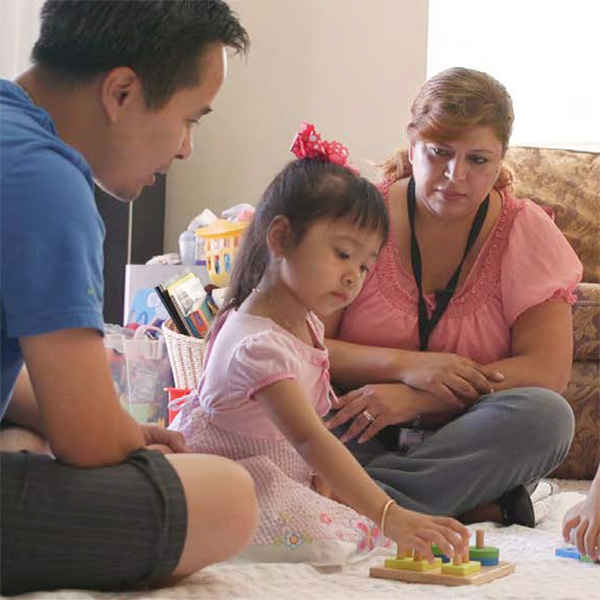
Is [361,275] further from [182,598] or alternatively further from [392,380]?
[182,598]

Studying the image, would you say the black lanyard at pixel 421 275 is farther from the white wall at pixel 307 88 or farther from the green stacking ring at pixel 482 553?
the white wall at pixel 307 88

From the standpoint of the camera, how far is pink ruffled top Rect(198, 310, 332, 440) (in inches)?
51.8

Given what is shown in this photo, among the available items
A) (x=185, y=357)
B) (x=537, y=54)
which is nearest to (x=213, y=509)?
(x=185, y=357)

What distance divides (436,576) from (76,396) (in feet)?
1.53

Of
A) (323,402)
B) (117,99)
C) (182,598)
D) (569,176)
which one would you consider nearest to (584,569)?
(323,402)

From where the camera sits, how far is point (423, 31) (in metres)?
3.51

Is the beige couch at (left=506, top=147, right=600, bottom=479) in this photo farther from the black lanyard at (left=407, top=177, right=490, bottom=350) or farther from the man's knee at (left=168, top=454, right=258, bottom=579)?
the man's knee at (left=168, top=454, right=258, bottom=579)

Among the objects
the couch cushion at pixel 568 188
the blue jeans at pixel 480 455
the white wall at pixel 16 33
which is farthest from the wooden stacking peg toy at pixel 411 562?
the couch cushion at pixel 568 188

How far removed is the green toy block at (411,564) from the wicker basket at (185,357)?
1022 millimetres

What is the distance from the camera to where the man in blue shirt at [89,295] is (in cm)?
90

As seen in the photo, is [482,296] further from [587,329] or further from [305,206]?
[587,329]

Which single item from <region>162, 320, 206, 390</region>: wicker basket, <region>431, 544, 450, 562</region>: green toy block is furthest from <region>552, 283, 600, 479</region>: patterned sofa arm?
<region>431, 544, 450, 562</region>: green toy block

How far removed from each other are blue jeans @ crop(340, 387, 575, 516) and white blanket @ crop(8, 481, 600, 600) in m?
0.18

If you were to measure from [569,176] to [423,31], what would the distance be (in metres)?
0.66
